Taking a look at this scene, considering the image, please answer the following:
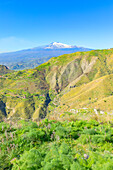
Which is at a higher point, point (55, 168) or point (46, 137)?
point (55, 168)

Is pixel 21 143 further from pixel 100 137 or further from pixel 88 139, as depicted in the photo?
pixel 100 137

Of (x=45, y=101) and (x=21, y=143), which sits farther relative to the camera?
(x=45, y=101)

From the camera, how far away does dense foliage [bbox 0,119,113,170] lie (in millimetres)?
5051

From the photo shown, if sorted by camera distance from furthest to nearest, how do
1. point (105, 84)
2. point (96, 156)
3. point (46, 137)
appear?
1. point (105, 84)
2. point (46, 137)
3. point (96, 156)

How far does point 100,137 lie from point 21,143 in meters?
5.52

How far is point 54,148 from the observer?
6398mm

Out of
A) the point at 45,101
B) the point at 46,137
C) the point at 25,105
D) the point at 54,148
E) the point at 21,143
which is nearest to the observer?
the point at 54,148

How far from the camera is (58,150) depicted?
6.27 meters

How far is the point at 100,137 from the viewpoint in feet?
24.3

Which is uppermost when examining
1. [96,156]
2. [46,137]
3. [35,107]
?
[96,156]

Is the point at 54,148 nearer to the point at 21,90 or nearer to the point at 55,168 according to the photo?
the point at 55,168

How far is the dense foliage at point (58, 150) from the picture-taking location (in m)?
5.05

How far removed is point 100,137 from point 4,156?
21.0ft

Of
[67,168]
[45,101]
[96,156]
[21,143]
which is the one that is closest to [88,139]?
[96,156]
